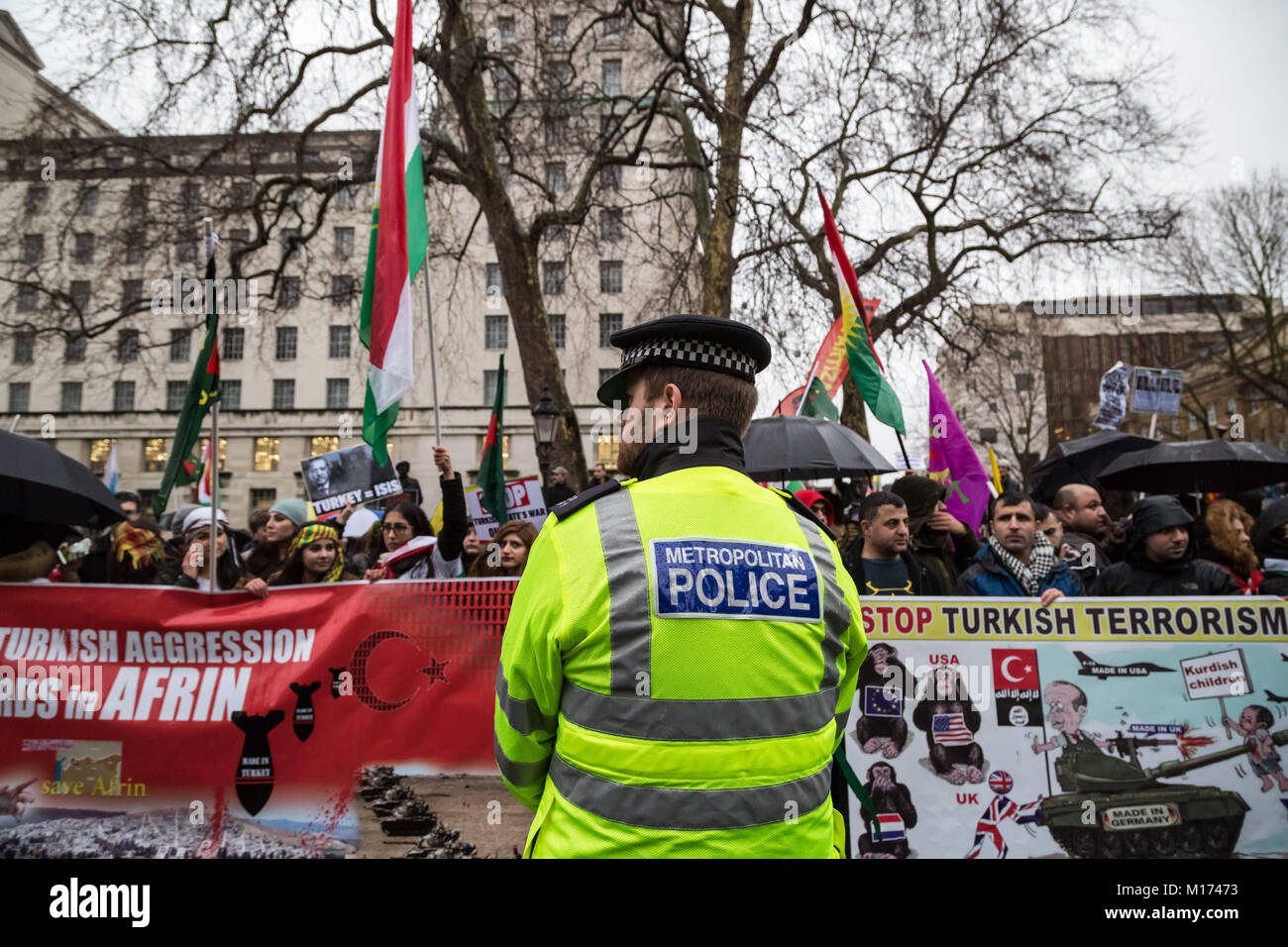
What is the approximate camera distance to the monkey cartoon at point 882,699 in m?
3.83

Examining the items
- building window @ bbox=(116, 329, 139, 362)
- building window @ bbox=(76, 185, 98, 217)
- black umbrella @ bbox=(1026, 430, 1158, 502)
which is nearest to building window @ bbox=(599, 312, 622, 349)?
building window @ bbox=(116, 329, 139, 362)

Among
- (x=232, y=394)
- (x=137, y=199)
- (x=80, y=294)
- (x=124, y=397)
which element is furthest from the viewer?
(x=124, y=397)

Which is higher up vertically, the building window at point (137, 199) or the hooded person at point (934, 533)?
the building window at point (137, 199)

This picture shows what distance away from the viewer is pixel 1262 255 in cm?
2378

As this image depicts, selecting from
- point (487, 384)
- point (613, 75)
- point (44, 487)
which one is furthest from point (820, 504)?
point (487, 384)

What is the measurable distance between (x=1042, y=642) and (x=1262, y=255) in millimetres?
26579

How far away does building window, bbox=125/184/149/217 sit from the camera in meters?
11.0

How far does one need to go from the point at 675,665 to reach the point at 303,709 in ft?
9.35

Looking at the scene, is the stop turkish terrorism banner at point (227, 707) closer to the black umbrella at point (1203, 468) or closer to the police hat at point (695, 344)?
the police hat at point (695, 344)

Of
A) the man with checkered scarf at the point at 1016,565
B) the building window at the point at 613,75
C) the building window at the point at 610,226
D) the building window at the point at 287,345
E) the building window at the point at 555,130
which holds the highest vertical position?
the building window at the point at 287,345

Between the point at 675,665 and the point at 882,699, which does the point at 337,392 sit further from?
the point at 675,665

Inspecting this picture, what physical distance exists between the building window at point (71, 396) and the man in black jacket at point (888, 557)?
192ft

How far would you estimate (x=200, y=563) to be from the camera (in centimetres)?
532

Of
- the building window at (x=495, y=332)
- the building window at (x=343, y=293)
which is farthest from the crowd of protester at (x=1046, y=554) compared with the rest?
the building window at (x=495, y=332)
